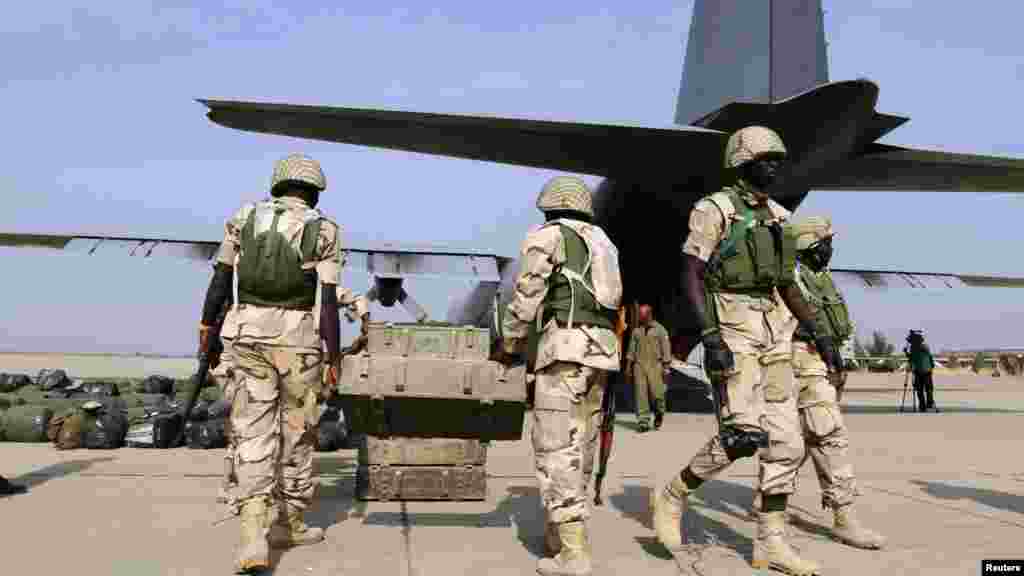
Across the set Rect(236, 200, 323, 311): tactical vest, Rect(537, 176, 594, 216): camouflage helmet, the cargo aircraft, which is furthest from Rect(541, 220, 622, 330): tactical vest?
the cargo aircraft

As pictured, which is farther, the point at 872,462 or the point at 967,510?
the point at 872,462

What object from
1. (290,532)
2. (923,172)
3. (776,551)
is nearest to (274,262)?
(290,532)

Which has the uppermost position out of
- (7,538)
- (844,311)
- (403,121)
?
(403,121)

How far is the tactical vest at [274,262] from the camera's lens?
4.31 metres

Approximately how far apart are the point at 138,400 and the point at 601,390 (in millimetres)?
9471

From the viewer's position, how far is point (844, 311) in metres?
5.76

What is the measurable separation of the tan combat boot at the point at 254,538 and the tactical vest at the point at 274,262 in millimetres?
1028

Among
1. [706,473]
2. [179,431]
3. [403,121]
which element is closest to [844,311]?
[706,473]

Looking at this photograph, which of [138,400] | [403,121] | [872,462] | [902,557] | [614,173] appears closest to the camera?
[902,557]

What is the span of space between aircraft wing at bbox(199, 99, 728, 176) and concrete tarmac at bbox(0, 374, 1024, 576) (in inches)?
123

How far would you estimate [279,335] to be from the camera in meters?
4.30

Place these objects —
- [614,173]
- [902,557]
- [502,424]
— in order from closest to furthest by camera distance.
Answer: [902,557], [502,424], [614,173]

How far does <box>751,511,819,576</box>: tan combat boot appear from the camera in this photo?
396 cm

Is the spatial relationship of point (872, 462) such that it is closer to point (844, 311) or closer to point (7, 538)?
point (844, 311)
